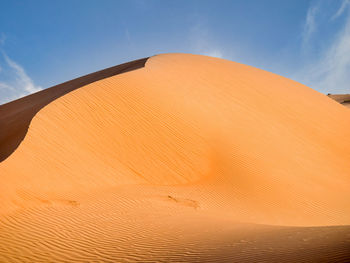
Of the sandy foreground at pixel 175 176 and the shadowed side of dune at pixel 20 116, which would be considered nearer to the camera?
the sandy foreground at pixel 175 176

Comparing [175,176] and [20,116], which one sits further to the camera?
[20,116]

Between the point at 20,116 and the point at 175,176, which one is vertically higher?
the point at 20,116

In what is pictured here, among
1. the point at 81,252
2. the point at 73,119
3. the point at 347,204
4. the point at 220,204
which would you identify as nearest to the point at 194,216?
the point at 220,204

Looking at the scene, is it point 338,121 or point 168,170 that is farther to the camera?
point 338,121

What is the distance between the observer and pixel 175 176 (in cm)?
937

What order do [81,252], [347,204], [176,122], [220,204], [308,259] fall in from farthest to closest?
1. [176,122]
2. [347,204]
3. [220,204]
4. [81,252]
5. [308,259]

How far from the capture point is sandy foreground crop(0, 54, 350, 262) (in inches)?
163

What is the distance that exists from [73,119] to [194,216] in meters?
6.64

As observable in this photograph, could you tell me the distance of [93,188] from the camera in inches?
302

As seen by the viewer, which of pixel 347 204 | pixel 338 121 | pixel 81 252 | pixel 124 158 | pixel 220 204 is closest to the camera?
pixel 81 252

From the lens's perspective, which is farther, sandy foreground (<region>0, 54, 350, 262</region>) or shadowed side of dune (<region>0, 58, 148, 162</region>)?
Answer: shadowed side of dune (<region>0, 58, 148, 162</region>)

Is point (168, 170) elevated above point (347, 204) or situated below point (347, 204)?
above

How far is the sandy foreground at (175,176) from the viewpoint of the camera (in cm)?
414

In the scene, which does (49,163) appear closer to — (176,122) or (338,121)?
(176,122)
